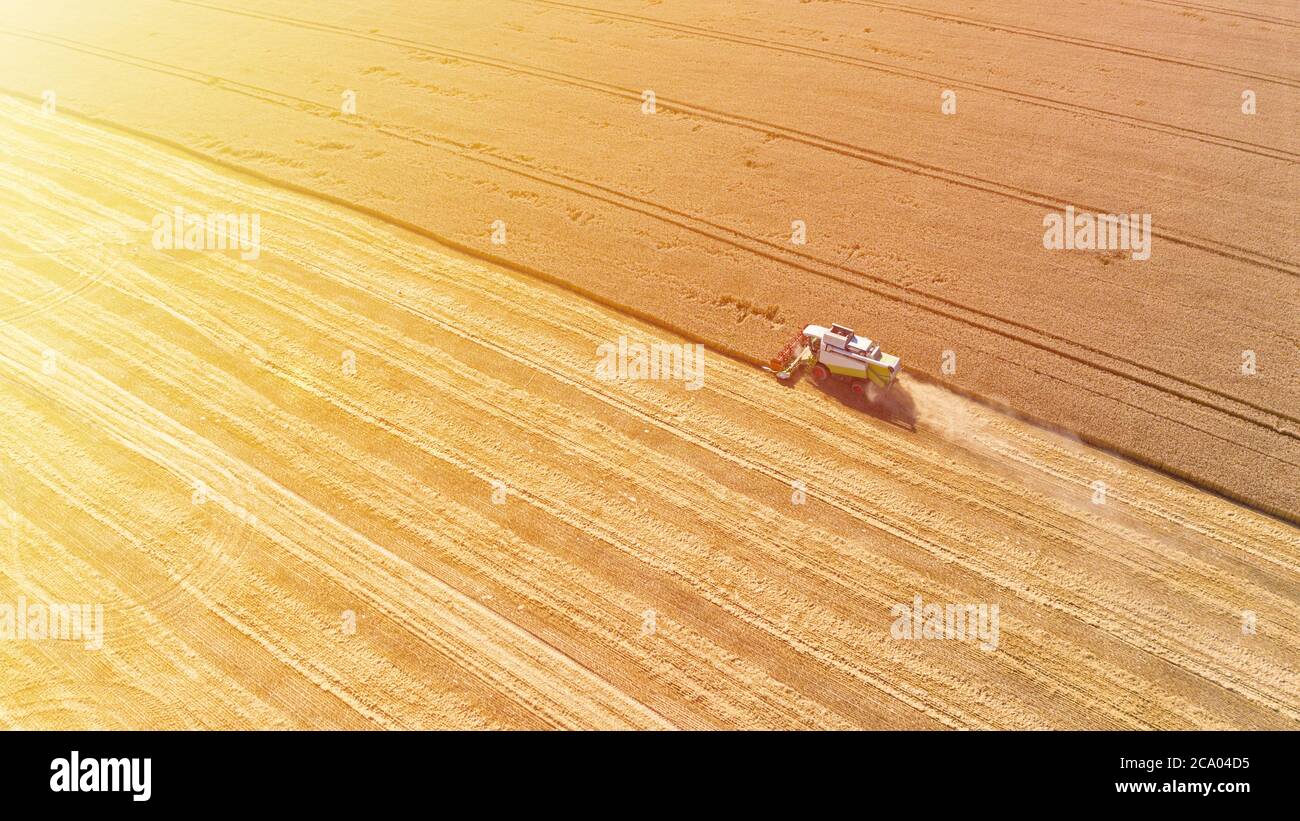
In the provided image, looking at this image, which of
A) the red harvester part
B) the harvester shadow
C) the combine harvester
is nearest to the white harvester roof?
the combine harvester

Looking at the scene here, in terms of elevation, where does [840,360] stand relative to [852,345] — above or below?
below

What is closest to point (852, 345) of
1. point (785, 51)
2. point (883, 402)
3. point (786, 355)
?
point (883, 402)

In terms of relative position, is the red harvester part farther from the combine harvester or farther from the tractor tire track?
the tractor tire track

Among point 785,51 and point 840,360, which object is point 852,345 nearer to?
point 840,360

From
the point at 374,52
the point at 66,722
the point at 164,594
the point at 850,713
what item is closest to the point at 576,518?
the point at 850,713

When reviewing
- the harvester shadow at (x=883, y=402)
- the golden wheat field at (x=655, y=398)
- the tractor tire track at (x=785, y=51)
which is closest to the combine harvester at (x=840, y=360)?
A: the harvester shadow at (x=883, y=402)
